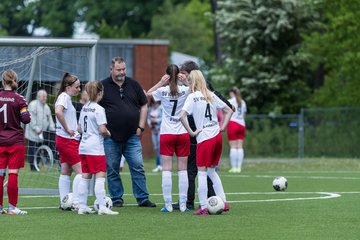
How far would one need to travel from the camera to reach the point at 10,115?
45.6 ft

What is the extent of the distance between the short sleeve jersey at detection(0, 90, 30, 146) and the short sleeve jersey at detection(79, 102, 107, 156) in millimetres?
825

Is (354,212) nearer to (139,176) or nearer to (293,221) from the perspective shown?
(293,221)

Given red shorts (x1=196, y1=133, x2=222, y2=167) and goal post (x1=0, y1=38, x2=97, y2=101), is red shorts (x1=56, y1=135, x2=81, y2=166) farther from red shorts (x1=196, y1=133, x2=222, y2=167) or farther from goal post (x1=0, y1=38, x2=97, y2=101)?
goal post (x1=0, y1=38, x2=97, y2=101)

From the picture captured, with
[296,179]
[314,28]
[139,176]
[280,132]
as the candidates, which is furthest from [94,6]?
[139,176]

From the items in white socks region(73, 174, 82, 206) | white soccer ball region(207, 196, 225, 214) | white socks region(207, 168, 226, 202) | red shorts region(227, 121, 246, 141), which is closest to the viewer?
white soccer ball region(207, 196, 225, 214)

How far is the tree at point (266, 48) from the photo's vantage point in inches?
1597

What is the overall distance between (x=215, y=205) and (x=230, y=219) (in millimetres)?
637

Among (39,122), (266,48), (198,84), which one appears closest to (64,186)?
(198,84)

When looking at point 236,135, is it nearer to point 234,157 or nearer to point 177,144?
point 234,157

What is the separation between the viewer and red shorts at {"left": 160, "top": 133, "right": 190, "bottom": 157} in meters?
14.0

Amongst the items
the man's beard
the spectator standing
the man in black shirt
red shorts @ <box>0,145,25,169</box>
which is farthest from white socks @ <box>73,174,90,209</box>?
the spectator standing

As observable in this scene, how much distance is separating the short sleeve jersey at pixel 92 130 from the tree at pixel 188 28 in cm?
6169

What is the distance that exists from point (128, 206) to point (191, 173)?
1133mm

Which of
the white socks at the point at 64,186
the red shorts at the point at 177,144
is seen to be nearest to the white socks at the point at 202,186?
the red shorts at the point at 177,144
